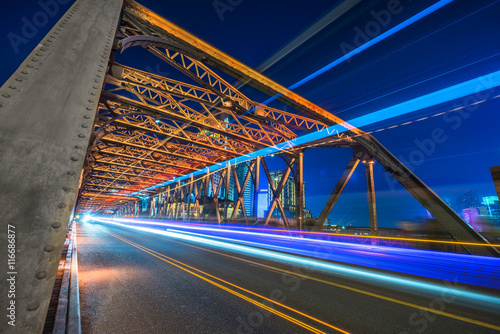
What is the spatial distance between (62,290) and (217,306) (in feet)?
12.1

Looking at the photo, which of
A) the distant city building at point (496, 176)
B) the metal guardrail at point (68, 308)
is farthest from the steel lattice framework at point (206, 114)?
the metal guardrail at point (68, 308)

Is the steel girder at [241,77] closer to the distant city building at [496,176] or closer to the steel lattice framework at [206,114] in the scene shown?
the steel lattice framework at [206,114]

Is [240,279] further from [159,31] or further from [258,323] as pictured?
[159,31]

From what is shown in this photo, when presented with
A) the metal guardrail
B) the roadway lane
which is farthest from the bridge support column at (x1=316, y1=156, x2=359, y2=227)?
the metal guardrail

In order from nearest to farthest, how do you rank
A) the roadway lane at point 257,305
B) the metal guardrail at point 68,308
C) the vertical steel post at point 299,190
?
the metal guardrail at point 68,308, the roadway lane at point 257,305, the vertical steel post at point 299,190

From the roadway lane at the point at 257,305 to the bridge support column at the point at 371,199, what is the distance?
749cm

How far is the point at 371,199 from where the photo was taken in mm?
14312

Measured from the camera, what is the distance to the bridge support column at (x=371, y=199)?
546 inches

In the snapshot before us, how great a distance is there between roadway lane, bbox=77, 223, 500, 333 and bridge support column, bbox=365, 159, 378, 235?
7488 millimetres

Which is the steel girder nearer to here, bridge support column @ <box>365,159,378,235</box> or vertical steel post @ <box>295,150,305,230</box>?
bridge support column @ <box>365,159,378,235</box>

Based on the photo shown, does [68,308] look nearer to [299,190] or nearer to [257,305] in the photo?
[257,305]

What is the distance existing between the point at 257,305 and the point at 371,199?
1230 cm

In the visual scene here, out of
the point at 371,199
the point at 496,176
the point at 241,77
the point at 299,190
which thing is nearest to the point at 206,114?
the point at 241,77

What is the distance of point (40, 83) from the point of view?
199 cm
